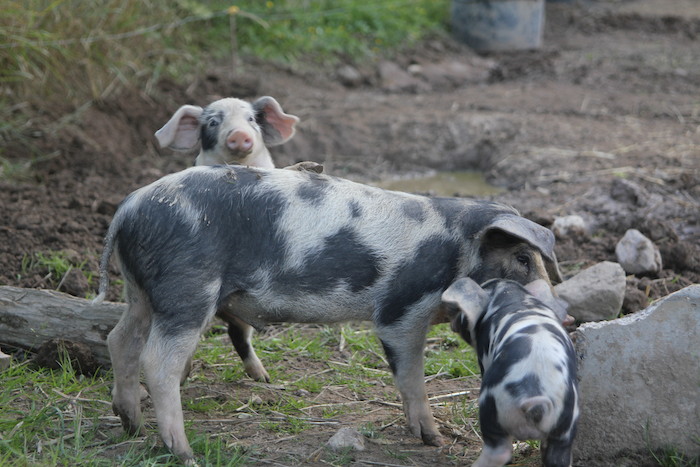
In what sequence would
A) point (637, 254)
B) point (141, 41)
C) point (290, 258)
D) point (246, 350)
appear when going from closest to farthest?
point (290, 258) < point (246, 350) < point (637, 254) < point (141, 41)

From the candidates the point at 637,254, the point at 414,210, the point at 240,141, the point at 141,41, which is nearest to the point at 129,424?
the point at 414,210

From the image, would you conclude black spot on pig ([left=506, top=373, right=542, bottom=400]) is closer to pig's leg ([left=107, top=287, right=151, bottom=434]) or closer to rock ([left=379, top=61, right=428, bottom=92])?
pig's leg ([left=107, top=287, right=151, bottom=434])

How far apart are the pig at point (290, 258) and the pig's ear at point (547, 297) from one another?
0.12 metres

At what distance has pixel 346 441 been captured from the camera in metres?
3.76

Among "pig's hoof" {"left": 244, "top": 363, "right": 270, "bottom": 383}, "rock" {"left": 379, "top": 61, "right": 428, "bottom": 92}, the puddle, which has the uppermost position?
"pig's hoof" {"left": 244, "top": 363, "right": 270, "bottom": 383}

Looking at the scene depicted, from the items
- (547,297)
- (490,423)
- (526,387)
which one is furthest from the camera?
(547,297)

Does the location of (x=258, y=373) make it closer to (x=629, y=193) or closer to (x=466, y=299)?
(x=466, y=299)

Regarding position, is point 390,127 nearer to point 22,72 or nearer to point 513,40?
point 22,72

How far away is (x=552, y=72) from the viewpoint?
11.2 meters

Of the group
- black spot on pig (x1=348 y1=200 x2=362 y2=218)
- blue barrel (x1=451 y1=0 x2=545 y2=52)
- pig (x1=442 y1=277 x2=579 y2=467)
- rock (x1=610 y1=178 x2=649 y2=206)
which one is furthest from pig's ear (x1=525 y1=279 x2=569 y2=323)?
blue barrel (x1=451 y1=0 x2=545 y2=52)

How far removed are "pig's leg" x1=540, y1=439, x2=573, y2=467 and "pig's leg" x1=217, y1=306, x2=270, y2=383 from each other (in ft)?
5.86

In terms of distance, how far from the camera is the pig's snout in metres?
4.74

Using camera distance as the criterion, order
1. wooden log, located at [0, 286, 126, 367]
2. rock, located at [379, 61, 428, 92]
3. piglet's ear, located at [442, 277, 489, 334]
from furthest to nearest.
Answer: rock, located at [379, 61, 428, 92]
wooden log, located at [0, 286, 126, 367]
piglet's ear, located at [442, 277, 489, 334]

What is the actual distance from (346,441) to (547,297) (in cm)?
102
